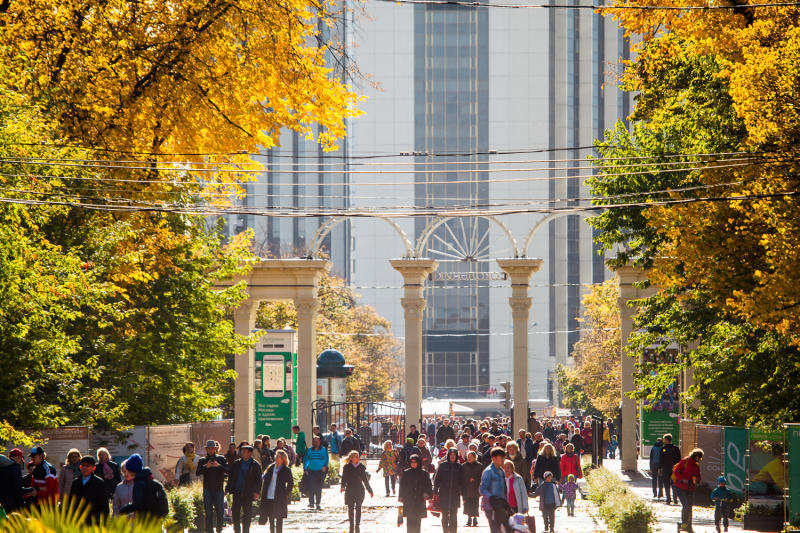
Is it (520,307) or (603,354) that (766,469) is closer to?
(520,307)

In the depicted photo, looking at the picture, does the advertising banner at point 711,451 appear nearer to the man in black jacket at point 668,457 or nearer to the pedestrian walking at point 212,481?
the man in black jacket at point 668,457

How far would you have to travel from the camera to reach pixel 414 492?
726 inches

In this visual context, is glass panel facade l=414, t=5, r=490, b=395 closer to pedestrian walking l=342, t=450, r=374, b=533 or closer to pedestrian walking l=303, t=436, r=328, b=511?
pedestrian walking l=303, t=436, r=328, b=511

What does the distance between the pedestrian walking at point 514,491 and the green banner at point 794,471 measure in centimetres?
419

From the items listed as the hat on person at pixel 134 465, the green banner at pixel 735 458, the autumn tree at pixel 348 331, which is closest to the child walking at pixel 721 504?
the green banner at pixel 735 458

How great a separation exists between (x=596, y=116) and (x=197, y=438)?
86.4 metres

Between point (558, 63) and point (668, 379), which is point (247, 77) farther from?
point (558, 63)

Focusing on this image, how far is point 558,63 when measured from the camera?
106375mm

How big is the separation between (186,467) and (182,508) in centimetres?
256

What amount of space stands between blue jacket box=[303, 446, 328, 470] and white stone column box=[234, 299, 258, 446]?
8.88m

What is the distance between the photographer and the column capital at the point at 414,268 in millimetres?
34562

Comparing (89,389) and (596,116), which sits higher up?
(596,116)

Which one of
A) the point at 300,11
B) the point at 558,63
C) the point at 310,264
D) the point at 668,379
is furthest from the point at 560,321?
the point at 300,11

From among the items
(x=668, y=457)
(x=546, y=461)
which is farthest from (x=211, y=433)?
(x=668, y=457)
